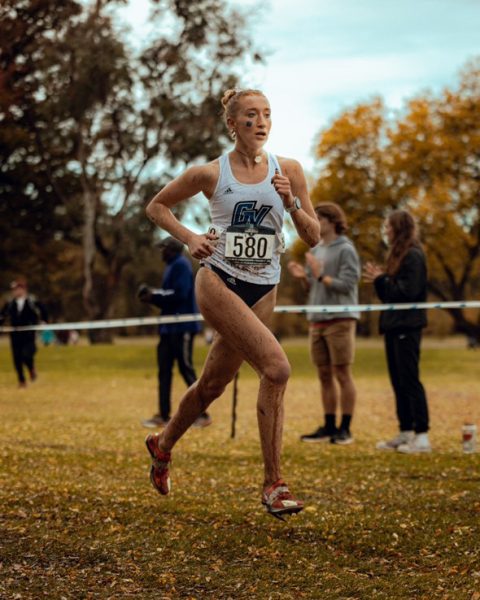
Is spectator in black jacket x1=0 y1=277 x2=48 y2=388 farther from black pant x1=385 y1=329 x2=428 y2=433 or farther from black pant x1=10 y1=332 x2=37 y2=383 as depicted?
black pant x1=385 y1=329 x2=428 y2=433

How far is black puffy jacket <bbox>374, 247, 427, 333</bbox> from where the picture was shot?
9383 mm

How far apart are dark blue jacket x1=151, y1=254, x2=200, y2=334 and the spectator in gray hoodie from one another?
177cm

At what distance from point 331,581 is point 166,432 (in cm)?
193

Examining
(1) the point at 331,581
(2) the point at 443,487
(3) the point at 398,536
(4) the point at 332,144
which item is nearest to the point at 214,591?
(1) the point at 331,581

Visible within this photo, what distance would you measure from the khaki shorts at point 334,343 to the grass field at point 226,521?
895mm


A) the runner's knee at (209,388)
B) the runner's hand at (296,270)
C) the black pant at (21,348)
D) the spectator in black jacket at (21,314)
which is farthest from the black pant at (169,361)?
the black pant at (21,348)

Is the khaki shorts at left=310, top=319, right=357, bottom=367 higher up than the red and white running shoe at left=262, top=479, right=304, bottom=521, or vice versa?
the khaki shorts at left=310, top=319, right=357, bottom=367

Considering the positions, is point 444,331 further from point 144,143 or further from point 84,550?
point 84,550

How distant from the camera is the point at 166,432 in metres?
6.31

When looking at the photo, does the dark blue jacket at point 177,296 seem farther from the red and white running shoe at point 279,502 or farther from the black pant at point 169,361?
the red and white running shoe at point 279,502

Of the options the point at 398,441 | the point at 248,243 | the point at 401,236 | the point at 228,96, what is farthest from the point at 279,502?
the point at 398,441

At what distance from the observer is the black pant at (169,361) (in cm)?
1180

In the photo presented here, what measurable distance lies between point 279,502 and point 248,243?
1.44 metres

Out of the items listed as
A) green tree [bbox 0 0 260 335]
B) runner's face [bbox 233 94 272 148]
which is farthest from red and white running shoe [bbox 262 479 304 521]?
green tree [bbox 0 0 260 335]
